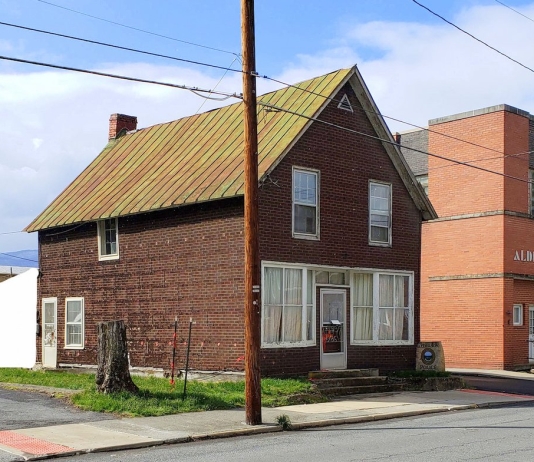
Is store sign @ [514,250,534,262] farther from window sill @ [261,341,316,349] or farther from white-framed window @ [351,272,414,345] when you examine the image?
window sill @ [261,341,316,349]

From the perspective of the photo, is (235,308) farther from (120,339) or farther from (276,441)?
(276,441)

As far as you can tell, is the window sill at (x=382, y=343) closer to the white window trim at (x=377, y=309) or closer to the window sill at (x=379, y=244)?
the white window trim at (x=377, y=309)

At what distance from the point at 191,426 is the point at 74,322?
12135 millimetres

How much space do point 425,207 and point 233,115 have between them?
20.5 feet

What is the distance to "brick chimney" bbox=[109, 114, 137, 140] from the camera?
98.3 feet

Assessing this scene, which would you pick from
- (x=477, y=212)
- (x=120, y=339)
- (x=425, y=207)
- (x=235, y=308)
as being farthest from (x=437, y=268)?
(x=120, y=339)

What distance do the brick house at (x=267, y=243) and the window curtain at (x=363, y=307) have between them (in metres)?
0.04

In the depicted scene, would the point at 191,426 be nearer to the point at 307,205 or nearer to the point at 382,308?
the point at 307,205

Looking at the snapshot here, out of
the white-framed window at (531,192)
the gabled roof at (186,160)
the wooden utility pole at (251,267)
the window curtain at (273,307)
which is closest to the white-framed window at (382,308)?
the gabled roof at (186,160)

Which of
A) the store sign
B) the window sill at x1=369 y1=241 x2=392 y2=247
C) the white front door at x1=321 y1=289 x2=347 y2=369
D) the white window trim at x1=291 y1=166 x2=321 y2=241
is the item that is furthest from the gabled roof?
the store sign

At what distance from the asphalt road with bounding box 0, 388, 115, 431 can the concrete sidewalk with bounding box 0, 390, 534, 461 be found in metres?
0.48

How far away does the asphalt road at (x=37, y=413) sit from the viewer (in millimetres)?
14746

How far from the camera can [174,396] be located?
17.1 metres

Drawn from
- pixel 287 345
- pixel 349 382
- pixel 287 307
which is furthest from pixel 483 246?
pixel 287 345
